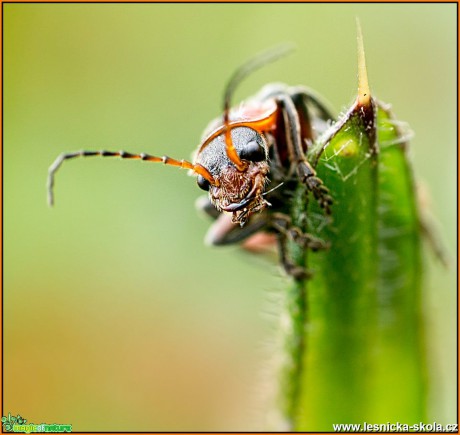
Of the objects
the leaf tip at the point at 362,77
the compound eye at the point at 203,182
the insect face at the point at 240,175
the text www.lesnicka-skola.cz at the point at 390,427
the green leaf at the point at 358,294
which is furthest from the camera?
the text www.lesnicka-skola.cz at the point at 390,427

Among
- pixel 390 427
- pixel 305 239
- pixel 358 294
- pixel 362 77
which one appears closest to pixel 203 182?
pixel 305 239

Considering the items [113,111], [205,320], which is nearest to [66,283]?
[205,320]

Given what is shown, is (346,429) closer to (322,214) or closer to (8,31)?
(322,214)

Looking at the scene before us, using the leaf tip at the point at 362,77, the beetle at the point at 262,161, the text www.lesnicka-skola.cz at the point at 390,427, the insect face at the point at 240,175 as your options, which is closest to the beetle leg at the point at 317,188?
the beetle at the point at 262,161

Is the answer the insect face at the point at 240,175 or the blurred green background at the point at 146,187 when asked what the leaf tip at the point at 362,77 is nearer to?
the insect face at the point at 240,175

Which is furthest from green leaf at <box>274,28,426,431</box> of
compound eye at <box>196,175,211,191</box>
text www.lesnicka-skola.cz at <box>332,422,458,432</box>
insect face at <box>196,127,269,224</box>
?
compound eye at <box>196,175,211,191</box>

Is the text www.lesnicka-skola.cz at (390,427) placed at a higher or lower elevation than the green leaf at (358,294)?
lower

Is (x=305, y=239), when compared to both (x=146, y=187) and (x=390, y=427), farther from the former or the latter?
(x=146, y=187)

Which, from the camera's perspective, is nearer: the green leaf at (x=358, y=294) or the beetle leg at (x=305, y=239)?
the green leaf at (x=358, y=294)

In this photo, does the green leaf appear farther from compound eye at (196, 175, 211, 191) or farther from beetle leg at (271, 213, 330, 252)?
compound eye at (196, 175, 211, 191)
